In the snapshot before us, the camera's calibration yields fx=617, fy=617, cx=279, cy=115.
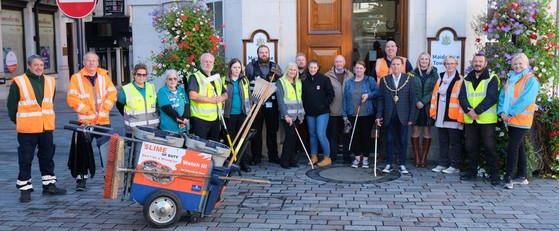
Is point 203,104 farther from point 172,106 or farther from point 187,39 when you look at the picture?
point 187,39

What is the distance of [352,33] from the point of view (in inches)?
395

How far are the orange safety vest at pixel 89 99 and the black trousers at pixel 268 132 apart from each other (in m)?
2.41

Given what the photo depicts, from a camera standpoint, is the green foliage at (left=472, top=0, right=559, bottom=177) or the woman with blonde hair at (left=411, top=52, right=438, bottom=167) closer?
the green foliage at (left=472, top=0, right=559, bottom=177)

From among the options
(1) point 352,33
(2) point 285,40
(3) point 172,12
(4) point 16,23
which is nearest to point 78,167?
(3) point 172,12

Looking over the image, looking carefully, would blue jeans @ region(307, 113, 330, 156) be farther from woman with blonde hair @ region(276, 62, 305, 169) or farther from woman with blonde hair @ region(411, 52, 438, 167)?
woman with blonde hair @ region(411, 52, 438, 167)

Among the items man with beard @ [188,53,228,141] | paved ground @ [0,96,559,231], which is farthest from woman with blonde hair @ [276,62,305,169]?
man with beard @ [188,53,228,141]

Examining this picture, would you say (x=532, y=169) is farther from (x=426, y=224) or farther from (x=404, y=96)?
(x=426, y=224)

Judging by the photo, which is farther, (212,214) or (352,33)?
(352,33)

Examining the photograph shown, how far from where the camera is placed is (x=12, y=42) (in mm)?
23578

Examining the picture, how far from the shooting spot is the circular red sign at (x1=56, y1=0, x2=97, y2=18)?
724 centimetres

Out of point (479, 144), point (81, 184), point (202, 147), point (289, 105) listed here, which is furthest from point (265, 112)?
point (202, 147)

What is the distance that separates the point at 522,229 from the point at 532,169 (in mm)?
2343

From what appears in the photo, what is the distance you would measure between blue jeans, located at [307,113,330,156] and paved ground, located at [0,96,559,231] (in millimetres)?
802

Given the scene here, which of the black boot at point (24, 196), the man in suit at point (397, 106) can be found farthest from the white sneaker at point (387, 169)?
the black boot at point (24, 196)
